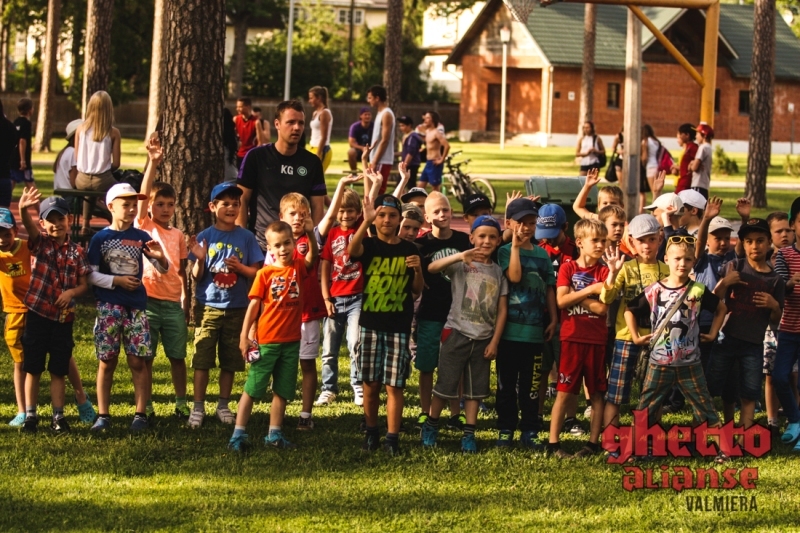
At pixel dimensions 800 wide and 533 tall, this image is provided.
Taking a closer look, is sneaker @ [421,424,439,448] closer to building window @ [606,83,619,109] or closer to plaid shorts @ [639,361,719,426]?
plaid shorts @ [639,361,719,426]

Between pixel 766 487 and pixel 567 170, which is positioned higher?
pixel 567 170

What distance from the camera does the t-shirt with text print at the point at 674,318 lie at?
7207 mm

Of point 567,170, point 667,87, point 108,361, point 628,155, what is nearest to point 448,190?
point 628,155

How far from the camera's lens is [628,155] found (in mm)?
15109

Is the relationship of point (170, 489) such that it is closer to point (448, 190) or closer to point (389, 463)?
point (389, 463)

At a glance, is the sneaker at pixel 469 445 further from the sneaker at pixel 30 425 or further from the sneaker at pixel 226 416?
the sneaker at pixel 30 425

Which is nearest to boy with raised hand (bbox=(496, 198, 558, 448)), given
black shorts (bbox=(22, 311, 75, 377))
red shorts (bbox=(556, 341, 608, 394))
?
red shorts (bbox=(556, 341, 608, 394))

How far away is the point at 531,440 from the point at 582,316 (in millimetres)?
884

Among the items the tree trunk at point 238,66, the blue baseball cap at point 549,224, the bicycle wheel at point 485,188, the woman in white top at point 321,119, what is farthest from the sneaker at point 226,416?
the tree trunk at point 238,66

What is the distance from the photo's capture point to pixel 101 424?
25.1 feet

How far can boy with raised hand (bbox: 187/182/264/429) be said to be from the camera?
786 cm

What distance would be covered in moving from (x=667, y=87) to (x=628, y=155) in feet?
147

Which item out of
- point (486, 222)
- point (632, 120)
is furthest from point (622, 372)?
point (632, 120)

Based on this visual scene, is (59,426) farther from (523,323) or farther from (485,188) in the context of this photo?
(485,188)
